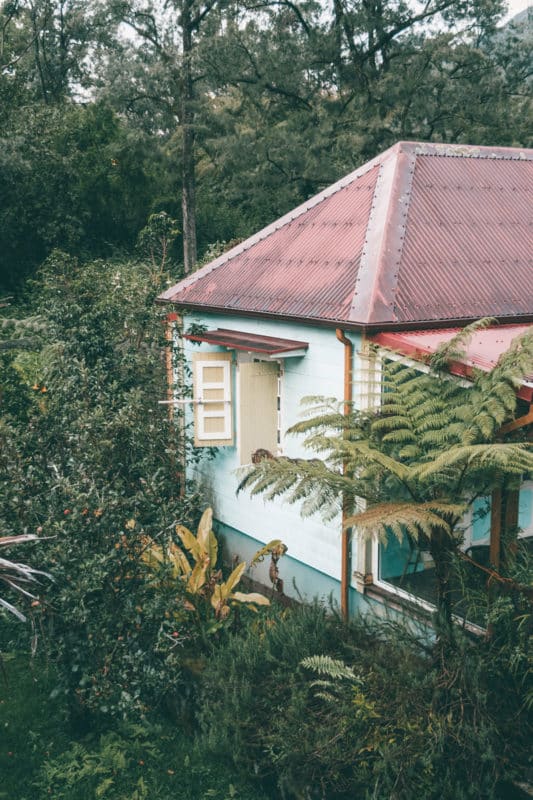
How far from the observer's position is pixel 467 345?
21.8ft

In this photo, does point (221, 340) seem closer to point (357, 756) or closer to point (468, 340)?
point (468, 340)

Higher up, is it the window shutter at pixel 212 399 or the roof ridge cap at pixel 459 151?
the roof ridge cap at pixel 459 151

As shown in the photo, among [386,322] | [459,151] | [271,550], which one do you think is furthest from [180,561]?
[459,151]

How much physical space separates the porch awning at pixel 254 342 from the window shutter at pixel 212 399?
0.28 m

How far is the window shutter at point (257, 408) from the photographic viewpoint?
9.02 meters

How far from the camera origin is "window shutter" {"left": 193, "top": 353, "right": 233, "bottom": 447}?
959 cm

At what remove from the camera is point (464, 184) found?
9750 mm

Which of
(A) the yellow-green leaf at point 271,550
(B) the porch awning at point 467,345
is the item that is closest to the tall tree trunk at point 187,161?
(A) the yellow-green leaf at point 271,550

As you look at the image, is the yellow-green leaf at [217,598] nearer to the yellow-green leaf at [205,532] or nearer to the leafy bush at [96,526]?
the leafy bush at [96,526]

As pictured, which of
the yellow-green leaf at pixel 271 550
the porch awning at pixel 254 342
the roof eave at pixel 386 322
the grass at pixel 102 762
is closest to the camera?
the grass at pixel 102 762

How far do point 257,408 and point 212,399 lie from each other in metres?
0.76

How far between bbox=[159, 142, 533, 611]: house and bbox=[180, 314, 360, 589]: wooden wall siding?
0.07 feet

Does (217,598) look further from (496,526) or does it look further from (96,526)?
(496,526)

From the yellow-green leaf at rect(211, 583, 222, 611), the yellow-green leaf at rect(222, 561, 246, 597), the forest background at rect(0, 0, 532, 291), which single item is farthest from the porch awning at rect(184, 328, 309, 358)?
the forest background at rect(0, 0, 532, 291)
